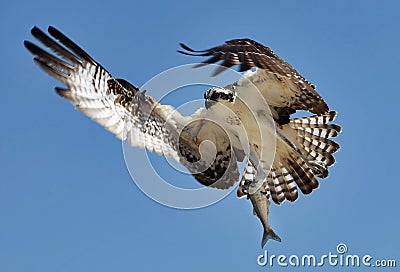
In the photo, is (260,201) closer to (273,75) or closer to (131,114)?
(273,75)

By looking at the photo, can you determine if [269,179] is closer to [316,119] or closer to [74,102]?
[316,119]

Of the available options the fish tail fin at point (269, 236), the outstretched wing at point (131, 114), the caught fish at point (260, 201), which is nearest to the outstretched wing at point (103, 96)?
the outstretched wing at point (131, 114)

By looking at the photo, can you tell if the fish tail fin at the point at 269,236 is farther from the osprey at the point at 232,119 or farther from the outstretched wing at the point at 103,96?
the outstretched wing at the point at 103,96

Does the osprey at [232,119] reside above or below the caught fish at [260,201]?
above

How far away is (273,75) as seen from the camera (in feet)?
34.7

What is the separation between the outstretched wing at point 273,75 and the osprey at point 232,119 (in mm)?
15

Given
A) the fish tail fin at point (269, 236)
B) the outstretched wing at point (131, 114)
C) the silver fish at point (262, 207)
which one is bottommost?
the fish tail fin at point (269, 236)

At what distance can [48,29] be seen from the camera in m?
9.65

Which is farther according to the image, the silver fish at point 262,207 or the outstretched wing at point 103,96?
the silver fish at point 262,207

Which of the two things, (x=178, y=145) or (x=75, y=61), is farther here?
(x=178, y=145)

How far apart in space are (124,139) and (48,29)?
1.84m

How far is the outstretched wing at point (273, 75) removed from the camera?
894cm

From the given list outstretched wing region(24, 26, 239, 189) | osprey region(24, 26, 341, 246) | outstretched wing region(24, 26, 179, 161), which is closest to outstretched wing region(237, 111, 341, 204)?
osprey region(24, 26, 341, 246)

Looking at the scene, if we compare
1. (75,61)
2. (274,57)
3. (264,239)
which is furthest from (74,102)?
(264,239)
